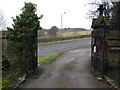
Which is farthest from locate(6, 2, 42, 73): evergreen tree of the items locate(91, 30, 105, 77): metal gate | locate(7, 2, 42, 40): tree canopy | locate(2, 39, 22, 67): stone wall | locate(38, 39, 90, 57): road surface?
locate(38, 39, 90, 57): road surface

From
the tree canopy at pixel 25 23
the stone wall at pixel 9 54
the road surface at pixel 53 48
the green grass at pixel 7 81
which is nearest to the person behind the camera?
the green grass at pixel 7 81

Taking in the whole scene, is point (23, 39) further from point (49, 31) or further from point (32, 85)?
point (49, 31)

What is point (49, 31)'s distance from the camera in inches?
1468

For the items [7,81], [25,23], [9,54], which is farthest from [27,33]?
[7,81]

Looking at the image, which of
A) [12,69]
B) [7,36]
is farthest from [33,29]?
[12,69]

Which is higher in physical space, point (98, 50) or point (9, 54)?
point (98, 50)

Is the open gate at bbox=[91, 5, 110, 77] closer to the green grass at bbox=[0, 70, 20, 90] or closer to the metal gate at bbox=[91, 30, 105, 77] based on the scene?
the metal gate at bbox=[91, 30, 105, 77]

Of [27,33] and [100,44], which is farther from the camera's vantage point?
[100,44]

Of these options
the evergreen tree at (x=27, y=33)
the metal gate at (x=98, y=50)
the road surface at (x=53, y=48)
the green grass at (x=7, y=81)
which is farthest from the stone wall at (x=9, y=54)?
the road surface at (x=53, y=48)

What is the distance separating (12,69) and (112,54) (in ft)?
29.0

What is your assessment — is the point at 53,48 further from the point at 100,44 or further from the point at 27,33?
the point at 100,44

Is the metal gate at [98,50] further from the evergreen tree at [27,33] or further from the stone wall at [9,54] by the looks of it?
the stone wall at [9,54]

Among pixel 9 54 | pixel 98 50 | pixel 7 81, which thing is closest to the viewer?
pixel 7 81

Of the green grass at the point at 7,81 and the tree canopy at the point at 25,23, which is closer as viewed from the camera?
the green grass at the point at 7,81
